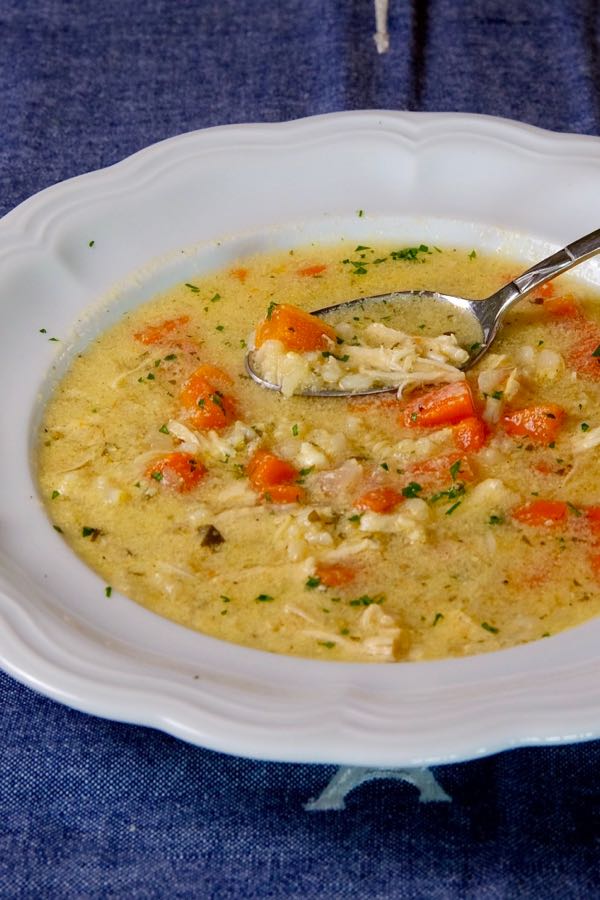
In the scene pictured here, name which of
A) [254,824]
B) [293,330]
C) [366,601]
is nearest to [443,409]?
[293,330]

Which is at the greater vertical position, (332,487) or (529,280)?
(529,280)

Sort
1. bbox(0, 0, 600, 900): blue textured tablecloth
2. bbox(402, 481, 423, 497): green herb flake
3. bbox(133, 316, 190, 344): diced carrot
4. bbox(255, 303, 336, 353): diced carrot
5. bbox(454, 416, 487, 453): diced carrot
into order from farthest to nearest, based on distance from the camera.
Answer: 1. bbox(133, 316, 190, 344): diced carrot
2. bbox(255, 303, 336, 353): diced carrot
3. bbox(454, 416, 487, 453): diced carrot
4. bbox(402, 481, 423, 497): green herb flake
5. bbox(0, 0, 600, 900): blue textured tablecloth

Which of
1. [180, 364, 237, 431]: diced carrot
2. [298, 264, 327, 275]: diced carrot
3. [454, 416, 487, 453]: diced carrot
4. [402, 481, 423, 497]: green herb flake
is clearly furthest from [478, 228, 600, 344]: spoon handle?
[180, 364, 237, 431]: diced carrot

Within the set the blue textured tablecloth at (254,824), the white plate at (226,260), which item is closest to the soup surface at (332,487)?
the white plate at (226,260)

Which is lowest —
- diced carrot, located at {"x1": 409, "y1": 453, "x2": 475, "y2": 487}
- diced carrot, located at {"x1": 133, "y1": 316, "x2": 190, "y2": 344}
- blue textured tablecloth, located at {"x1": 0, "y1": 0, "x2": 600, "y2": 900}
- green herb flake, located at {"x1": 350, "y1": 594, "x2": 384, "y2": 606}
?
blue textured tablecloth, located at {"x1": 0, "y1": 0, "x2": 600, "y2": 900}

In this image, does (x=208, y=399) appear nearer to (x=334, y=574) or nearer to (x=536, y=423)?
(x=334, y=574)

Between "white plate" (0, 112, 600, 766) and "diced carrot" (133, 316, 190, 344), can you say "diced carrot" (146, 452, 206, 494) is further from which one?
"diced carrot" (133, 316, 190, 344)

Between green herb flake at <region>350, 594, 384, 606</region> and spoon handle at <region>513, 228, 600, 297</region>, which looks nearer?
green herb flake at <region>350, 594, 384, 606</region>
